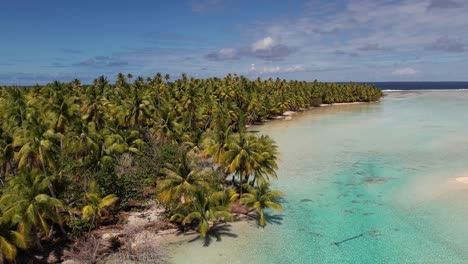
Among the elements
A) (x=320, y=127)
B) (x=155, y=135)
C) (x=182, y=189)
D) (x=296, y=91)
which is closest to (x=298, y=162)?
(x=155, y=135)

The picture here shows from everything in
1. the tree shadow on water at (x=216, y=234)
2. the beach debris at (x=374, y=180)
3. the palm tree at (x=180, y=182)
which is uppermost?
the palm tree at (x=180, y=182)

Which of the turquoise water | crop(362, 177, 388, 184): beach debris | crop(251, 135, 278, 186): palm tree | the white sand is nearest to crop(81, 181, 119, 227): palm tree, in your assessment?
the turquoise water

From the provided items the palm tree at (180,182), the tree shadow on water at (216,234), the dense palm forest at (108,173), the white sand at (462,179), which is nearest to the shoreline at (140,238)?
the tree shadow on water at (216,234)

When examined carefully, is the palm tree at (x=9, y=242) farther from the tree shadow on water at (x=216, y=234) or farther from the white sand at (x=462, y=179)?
→ the white sand at (x=462, y=179)

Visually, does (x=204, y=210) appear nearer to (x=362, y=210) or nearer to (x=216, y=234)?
(x=216, y=234)

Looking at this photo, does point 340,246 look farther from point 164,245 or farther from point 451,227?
point 164,245

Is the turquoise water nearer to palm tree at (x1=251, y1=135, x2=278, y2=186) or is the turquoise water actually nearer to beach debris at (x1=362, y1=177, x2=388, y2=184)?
beach debris at (x1=362, y1=177, x2=388, y2=184)
